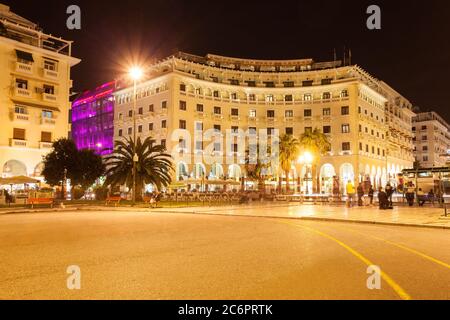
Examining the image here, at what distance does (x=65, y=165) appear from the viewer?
42250mm

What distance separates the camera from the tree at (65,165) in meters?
42.1

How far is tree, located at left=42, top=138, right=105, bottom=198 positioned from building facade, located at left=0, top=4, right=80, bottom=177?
11.0 feet

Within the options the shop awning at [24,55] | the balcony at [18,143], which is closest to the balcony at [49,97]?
the shop awning at [24,55]

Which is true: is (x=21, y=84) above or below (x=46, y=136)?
above

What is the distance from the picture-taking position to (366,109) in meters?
69.0

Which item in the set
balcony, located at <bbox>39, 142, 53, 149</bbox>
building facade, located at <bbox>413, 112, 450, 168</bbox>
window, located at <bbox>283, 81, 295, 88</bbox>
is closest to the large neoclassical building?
window, located at <bbox>283, 81, 295, 88</bbox>

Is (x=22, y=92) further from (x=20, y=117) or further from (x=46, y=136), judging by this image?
(x=46, y=136)

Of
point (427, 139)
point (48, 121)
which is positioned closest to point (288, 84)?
point (48, 121)

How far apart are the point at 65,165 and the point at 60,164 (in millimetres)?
497

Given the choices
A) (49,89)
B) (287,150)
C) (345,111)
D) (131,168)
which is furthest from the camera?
(345,111)

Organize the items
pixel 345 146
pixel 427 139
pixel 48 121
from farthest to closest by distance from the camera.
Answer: pixel 427 139, pixel 345 146, pixel 48 121

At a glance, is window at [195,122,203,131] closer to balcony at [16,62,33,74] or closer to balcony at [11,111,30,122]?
balcony at [16,62,33,74]

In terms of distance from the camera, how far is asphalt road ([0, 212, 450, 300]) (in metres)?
5.90
